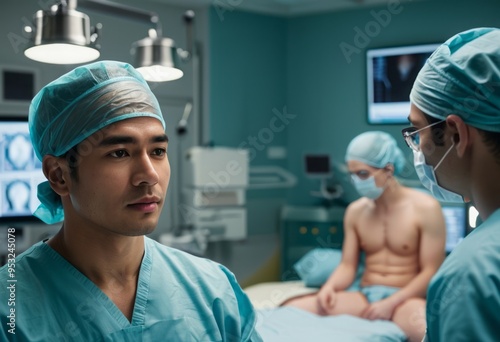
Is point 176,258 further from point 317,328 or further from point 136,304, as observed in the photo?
point 317,328

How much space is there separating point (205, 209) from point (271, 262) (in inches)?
38.7

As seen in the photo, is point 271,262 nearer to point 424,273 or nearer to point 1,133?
point 424,273

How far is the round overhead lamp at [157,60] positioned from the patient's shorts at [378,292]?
165 centimetres

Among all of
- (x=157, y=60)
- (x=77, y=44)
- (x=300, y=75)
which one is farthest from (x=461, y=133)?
(x=300, y=75)

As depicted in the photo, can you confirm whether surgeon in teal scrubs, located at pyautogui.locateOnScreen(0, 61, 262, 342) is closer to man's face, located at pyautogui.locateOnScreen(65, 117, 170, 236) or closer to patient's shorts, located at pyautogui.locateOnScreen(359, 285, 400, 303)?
man's face, located at pyautogui.locateOnScreen(65, 117, 170, 236)

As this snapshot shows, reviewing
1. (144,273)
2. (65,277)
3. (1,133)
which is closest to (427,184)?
(144,273)

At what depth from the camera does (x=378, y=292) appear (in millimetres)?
3055

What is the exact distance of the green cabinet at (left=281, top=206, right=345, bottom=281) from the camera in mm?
4305


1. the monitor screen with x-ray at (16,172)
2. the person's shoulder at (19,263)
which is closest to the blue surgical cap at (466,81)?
the person's shoulder at (19,263)

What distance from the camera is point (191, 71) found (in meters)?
4.54

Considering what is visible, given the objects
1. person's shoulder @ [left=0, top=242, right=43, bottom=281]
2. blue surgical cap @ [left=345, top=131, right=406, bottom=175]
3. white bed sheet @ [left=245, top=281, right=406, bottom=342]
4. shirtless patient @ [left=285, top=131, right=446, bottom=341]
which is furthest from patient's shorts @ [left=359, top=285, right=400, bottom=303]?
person's shoulder @ [left=0, top=242, right=43, bottom=281]

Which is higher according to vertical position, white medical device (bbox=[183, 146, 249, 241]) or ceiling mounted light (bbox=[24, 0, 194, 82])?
ceiling mounted light (bbox=[24, 0, 194, 82])

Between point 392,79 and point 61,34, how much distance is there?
3.12 meters
